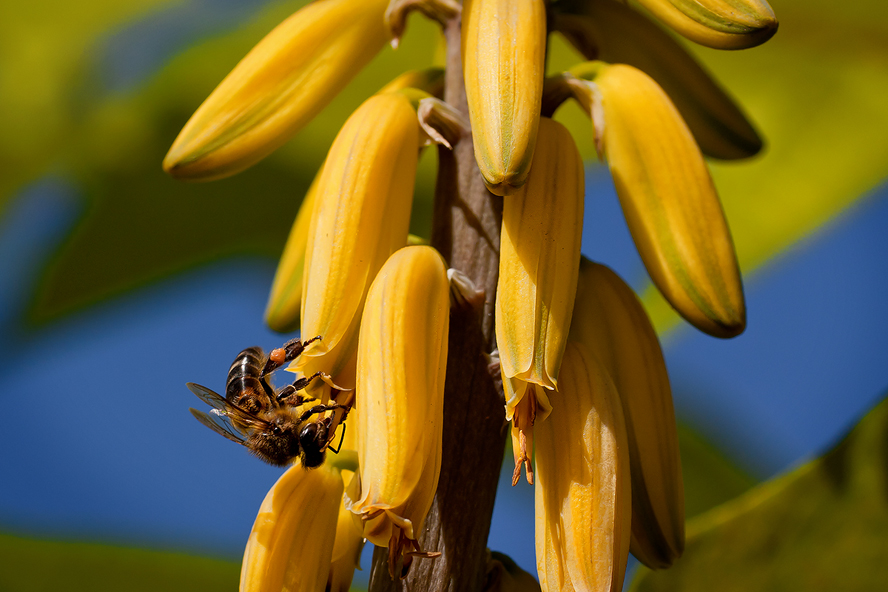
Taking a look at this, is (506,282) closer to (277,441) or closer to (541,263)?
(541,263)

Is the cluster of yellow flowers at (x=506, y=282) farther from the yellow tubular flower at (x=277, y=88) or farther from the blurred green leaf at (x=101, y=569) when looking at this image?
the blurred green leaf at (x=101, y=569)

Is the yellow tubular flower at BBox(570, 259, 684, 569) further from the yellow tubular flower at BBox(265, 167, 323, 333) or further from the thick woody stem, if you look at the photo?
the yellow tubular flower at BBox(265, 167, 323, 333)

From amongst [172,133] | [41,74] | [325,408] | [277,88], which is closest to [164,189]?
[172,133]

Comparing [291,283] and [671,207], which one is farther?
[291,283]

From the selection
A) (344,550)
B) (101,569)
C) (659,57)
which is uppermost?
(659,57)

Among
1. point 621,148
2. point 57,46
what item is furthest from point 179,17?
point 621,148

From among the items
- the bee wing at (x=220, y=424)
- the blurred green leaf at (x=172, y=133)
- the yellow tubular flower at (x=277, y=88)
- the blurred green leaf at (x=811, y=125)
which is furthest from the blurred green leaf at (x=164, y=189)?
the yellow tubular flower at (x=277, y=88)

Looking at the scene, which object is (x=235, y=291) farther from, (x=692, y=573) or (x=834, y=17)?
(x=834, y=17)
